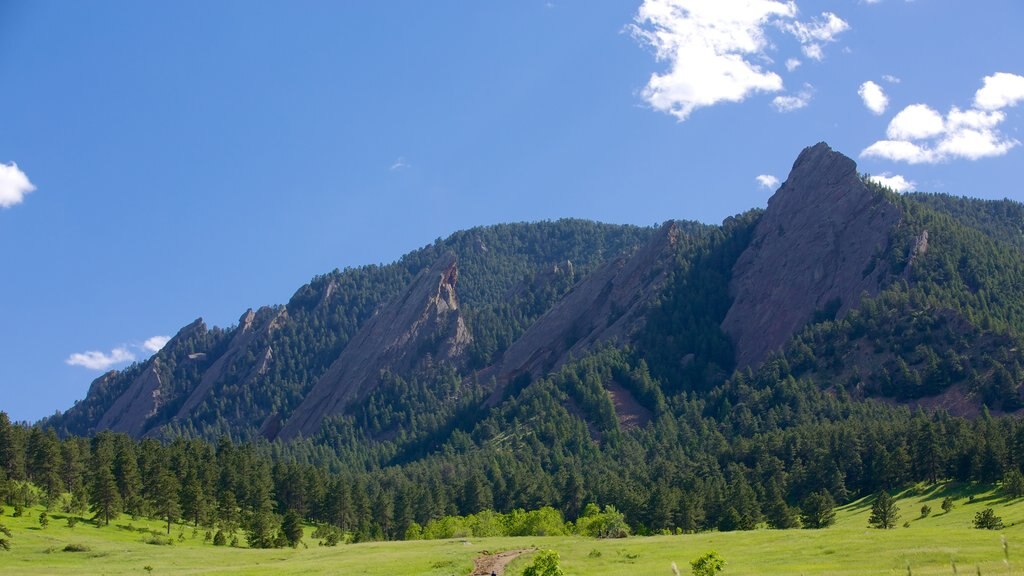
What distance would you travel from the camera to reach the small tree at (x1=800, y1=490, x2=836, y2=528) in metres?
120

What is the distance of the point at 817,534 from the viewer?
8088 cm

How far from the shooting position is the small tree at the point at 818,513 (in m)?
120

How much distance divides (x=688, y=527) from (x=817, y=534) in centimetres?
5751

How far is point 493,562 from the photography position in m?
80.9

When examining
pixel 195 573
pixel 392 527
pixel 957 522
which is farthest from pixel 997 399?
pixel 195 573

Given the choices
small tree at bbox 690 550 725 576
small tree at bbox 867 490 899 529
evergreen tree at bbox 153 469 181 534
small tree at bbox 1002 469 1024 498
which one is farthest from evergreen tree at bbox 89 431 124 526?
small tree at bbox 1002 469 1024 498

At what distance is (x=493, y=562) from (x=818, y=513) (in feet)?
192

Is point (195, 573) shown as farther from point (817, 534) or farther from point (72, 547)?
point (817, 534)

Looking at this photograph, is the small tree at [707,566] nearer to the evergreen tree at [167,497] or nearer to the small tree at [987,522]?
the small tree at [987,522]

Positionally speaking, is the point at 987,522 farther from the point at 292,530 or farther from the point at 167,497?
the point at 167,497

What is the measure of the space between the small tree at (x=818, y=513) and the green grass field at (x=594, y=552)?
6299mm

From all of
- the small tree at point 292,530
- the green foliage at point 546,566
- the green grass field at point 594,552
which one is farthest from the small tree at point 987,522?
the small tree at point 292,530

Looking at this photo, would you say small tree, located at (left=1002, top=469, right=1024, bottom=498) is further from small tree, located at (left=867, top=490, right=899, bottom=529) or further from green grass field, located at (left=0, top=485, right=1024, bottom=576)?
small tree, located at (left=867, top=490, right=899, bottom=529)

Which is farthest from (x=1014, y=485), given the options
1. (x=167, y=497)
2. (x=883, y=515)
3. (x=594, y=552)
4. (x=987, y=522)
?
(x=167, y=497)
